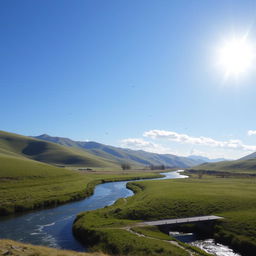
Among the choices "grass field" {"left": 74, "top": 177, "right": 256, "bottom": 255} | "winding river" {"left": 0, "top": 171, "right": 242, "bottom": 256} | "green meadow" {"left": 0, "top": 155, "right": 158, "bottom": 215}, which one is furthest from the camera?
"green meadow" {"left": 0, "top": 155, "right": 158, "bottom": 215}

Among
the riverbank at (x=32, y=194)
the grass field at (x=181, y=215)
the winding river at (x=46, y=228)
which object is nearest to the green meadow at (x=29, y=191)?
the riverbank at (x=32, y=194)

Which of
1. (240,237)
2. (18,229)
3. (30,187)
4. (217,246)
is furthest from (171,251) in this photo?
(30,187)

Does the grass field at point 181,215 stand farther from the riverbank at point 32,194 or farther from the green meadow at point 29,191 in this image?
the green meadow at point 29,191

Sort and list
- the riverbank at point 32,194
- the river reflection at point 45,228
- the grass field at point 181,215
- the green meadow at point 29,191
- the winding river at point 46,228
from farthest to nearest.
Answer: the green meadow at point 29,191
the riverbank at point 32,194
the river reflection at point 45,228
the winding river at point 46,228
the grass field at point 181,215

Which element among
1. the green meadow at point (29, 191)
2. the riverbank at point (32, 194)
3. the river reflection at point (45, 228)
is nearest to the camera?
the river reflection at point (45, 228)

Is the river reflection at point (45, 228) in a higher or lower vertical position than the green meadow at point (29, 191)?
lower

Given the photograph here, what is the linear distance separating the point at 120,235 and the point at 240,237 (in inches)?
843

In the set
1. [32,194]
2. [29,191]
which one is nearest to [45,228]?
[32,194]

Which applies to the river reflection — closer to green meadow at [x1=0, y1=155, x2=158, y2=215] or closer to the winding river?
the winding river

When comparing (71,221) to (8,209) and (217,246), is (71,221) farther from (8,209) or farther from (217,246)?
(217,246)

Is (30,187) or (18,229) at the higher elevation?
(30,187)

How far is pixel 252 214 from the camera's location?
152ft

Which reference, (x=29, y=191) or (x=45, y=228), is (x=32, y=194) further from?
(x=45, y=228)

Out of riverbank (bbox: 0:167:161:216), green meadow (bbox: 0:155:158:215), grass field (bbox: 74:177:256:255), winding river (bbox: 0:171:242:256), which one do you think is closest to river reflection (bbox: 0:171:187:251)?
winding river (bbox: 0:171:242:256)
